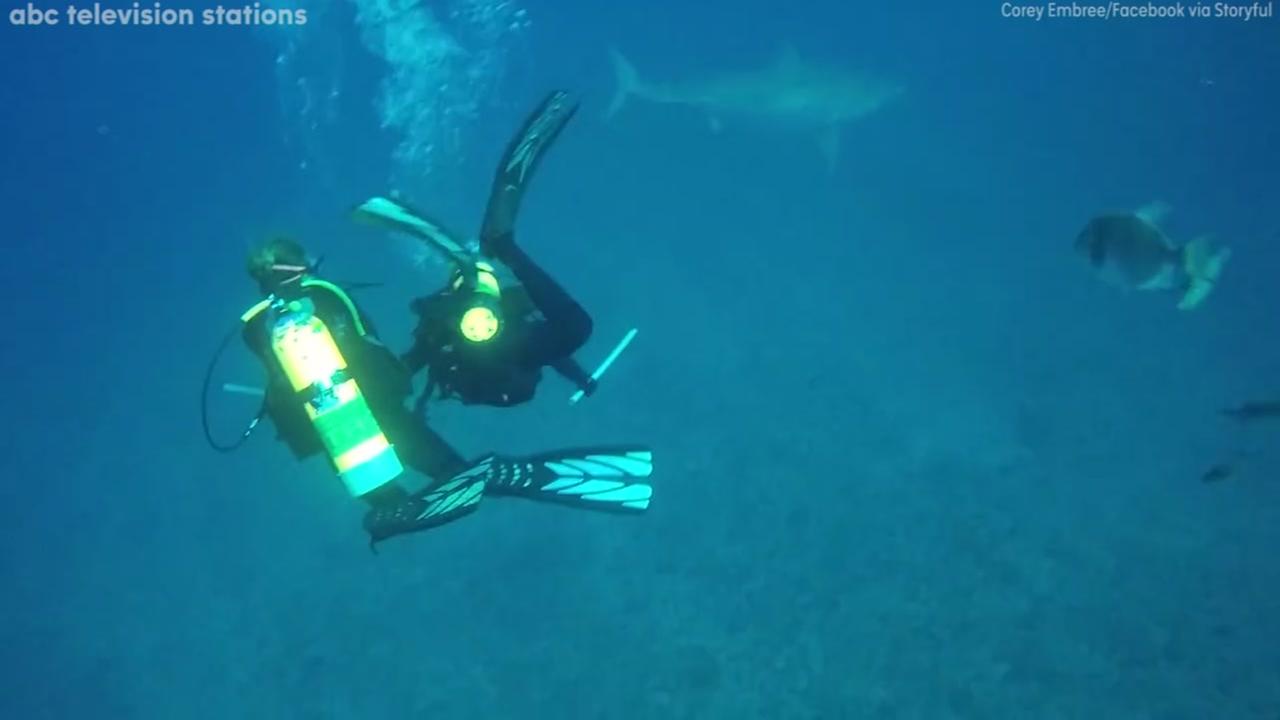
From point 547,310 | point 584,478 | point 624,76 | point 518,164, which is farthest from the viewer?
point 624,76

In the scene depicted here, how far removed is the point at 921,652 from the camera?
30.2 ft

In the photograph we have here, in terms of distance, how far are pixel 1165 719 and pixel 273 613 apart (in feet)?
33.8

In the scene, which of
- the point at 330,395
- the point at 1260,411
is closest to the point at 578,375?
the point at 330,395

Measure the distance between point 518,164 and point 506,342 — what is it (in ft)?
3.22

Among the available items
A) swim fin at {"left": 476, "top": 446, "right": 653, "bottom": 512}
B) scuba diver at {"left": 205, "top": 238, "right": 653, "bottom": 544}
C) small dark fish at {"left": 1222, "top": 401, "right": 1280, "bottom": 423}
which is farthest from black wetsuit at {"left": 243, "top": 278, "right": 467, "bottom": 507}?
small dark fish at {"left": 1222, "top": 401, "right": 1280, "bottom": 423}

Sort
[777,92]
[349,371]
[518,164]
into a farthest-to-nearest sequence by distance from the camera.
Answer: [777,92] → [518,164] → [349,371]

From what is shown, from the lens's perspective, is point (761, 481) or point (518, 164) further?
point (761, 481)

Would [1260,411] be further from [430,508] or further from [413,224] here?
[413,224]

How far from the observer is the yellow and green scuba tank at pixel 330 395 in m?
4.24

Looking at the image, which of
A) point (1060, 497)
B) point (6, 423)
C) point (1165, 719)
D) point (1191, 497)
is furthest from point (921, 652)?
point (6, 423)

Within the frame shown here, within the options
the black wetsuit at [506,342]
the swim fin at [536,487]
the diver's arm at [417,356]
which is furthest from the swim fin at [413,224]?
the swim fin at [536,487]

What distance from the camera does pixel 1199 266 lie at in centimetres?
606

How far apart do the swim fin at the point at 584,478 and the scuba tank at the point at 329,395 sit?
0.67 metres

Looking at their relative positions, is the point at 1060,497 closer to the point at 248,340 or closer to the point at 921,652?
the point at 921,652
